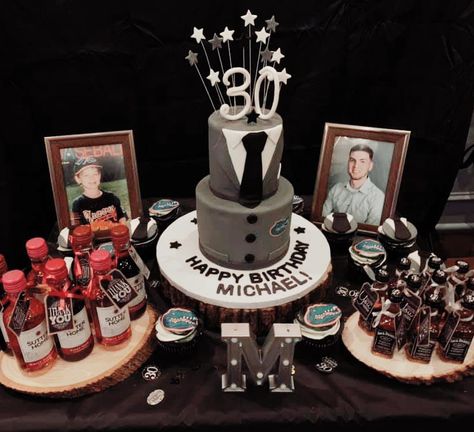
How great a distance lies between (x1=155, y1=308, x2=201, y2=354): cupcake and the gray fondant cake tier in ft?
0.84

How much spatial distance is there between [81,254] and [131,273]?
16 centimetres

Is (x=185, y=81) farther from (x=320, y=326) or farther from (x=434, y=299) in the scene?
(x=434, y=299)

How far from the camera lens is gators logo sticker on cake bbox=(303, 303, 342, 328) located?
4.52 ft

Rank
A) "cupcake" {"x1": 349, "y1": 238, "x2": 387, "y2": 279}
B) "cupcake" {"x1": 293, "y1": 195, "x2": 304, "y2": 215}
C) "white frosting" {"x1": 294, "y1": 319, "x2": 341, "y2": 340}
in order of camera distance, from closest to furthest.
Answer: "white frosting" {"x1": 294, "y1": 319, "x2": 341, "y2": 340}
"cupcake" {"x1": 349, "y1": 238, "x2": 387, "y2": 279}
"cupcake" {"x1": 293, "y1": 195, "x2": 304, "y2": 215}

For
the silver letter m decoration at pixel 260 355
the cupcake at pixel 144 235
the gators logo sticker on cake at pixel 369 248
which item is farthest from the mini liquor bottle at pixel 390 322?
the cupcake at pixel 144 235

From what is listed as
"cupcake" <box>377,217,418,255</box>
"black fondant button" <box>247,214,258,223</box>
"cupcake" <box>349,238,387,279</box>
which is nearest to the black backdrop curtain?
"cupcake" <box>377,217,418,255</box>

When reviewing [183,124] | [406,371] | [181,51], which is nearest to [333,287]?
[406,371]

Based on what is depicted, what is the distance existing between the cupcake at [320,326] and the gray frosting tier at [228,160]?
399mm

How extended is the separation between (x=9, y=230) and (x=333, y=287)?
1385mm

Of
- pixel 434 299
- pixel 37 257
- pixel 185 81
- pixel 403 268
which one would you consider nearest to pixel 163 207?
pixel 185 81

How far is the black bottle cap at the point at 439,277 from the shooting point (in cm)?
129

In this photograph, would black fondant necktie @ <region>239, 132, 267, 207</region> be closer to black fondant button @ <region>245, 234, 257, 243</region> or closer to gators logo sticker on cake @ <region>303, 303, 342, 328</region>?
black fondant button @ <region>245, 234, 257, 243</region>

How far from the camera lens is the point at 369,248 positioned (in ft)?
5.54

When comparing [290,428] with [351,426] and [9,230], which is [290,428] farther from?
[9,230]
